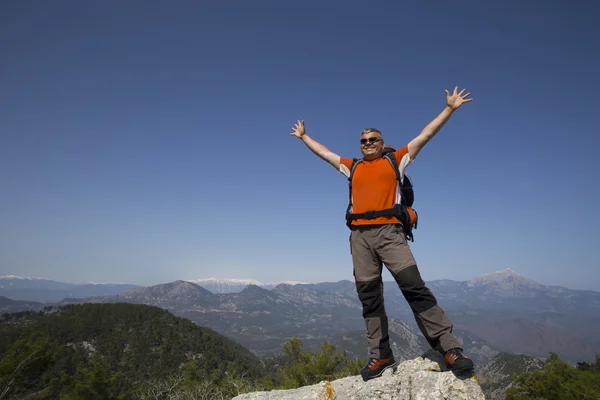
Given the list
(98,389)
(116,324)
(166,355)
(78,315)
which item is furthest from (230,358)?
(98,389)

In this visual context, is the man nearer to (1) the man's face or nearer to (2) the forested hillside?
(1) the man's face

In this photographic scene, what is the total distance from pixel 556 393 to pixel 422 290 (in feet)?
122

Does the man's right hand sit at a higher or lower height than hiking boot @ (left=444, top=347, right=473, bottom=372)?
higher

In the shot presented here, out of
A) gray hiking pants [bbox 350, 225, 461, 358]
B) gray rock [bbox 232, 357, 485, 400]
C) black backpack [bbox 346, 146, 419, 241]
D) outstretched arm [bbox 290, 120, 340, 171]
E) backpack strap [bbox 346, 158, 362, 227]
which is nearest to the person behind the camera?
gray rock [bbox 232, 357, 485, 400]

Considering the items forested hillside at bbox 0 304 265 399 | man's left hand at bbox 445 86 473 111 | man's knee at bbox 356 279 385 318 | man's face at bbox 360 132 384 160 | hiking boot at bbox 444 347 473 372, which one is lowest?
forested hillside at bbox 0 304 265 399

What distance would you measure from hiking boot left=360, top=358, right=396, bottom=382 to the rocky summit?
0.16 ft

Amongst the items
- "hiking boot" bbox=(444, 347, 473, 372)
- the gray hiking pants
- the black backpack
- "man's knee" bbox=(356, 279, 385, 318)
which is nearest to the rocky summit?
"hiking boot" bbox=(444, 347, 473, 372)

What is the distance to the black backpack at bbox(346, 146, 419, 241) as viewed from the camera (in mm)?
3574

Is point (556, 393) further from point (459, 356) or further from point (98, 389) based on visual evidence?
point (98, 389)

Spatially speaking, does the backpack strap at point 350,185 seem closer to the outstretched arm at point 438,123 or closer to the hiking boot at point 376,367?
the outstretched arm at point 438,123

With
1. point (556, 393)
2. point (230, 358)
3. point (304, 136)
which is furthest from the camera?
point (230, 358)

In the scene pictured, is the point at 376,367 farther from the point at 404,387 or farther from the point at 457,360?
the point at 457,360

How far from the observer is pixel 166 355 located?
85.6 meters

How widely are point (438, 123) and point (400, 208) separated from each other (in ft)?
3.86
